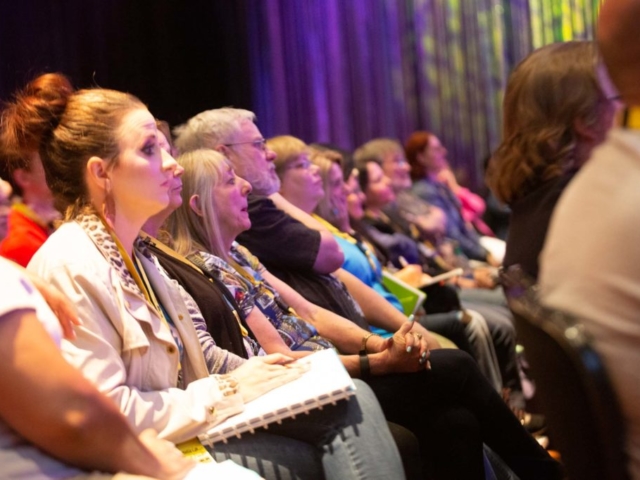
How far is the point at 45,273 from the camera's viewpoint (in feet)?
6.38

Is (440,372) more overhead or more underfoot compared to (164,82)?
more underfoot

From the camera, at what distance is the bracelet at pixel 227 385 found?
2086 mm

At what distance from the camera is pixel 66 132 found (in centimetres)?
220

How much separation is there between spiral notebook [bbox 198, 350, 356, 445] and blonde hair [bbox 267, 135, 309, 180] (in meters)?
1.69

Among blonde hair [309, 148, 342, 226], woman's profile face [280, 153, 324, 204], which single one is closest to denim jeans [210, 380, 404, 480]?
woman's profile face [280, 153, 324, 204]

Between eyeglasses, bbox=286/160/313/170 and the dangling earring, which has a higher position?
the dangling earring

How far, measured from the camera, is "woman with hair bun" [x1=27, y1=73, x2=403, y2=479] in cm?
193

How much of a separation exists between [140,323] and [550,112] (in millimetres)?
1064

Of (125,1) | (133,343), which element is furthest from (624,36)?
(125,1)

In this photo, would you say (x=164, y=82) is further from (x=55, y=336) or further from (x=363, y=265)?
(x=55, y=336)

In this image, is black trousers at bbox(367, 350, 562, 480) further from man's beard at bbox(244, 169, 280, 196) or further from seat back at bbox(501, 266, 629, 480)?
seat back at bbox(501, 266, 629, 480)

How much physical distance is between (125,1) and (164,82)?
0.51 meters

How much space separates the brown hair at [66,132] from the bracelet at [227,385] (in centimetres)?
50

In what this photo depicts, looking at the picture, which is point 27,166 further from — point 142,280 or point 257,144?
point 257,144
